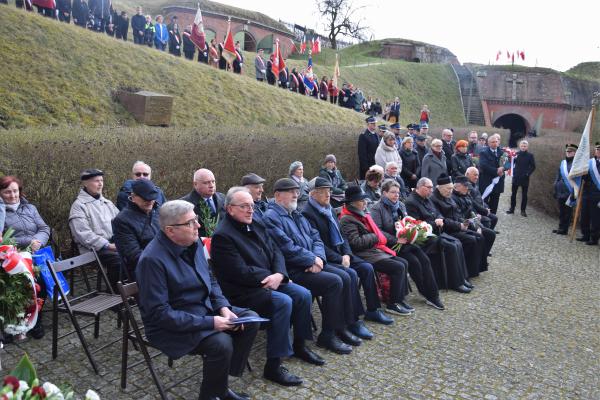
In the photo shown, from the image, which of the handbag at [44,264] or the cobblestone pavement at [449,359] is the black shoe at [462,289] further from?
the handbag at [44,264]

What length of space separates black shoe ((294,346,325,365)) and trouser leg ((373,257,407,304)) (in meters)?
1.76

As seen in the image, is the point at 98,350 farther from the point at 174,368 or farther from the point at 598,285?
the point at 598,285

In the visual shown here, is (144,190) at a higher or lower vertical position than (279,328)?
higher

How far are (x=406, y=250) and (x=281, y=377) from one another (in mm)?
3055

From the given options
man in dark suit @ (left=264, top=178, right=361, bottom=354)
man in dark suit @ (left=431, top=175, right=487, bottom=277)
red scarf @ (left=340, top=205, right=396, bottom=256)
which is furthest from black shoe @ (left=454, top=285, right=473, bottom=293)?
man in dark suit @ (left=264, top=178, right=361, bottom=354)

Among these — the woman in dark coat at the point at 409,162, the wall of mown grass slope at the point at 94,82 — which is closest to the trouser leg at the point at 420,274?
the woman in dark coat at the point at 409,162

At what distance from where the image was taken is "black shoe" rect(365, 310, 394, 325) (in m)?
6.34

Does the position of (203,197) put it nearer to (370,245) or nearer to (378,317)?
(370,245)

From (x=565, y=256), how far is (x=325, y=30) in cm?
5320

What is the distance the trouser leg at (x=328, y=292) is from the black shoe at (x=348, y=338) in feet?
0.40

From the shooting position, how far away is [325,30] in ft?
196

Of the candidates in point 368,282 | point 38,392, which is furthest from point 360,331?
point 38,392

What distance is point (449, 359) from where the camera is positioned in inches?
215

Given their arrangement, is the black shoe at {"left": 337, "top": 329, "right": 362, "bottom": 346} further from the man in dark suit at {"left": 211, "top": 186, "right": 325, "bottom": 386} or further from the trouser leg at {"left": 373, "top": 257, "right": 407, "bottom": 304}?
the trouser leg at {"left": 373, "top": 257, "right": 407, "bottom": 304}
